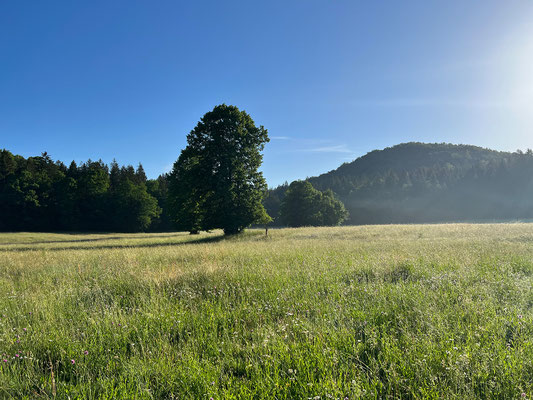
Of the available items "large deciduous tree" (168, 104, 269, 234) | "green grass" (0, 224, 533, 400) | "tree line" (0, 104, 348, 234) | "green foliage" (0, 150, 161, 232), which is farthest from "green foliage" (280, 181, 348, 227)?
"green grass" (0, 224, 533, 400)

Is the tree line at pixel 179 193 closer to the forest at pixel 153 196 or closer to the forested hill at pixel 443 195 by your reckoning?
the forest at pixel 153 196

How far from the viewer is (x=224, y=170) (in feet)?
82.2

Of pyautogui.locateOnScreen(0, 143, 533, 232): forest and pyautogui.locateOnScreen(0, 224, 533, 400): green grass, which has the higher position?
pyautogui.locateOnScreen(0, 143, 533, 232): forest

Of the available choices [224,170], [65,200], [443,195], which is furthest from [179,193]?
[443,195]

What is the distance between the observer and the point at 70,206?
201 ft

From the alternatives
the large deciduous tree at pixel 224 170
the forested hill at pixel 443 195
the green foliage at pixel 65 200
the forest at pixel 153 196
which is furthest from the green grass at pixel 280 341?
the forested hill at pixel 443 195

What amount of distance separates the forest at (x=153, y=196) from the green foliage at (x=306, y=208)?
534 cm

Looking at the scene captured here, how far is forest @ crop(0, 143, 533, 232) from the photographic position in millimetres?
59281

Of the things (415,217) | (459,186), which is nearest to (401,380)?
(415,217)

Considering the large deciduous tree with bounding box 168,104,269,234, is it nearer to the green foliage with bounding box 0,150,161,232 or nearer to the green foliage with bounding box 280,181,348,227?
the green foliage with bounding box 280,181,348,227

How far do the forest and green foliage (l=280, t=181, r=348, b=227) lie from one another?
5338 mm

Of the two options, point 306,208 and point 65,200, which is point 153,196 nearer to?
point 65,200

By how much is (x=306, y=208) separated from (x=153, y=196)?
44233 millimetres

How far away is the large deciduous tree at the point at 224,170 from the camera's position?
25219mm
